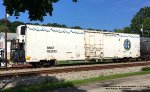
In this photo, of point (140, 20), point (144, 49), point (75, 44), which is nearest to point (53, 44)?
point (75, 44)

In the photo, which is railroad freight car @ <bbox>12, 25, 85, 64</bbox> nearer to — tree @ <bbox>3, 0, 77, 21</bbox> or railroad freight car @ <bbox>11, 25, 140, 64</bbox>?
railroad freight car @ <bbox>11, 25, 140, 64</bbox>

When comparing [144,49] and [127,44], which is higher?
[127,44]

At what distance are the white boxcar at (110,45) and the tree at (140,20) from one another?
3715 inches

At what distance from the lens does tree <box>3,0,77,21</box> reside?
8484 millimetres

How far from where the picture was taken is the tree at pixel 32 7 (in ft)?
27.8

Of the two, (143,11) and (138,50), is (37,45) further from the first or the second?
(143,11)

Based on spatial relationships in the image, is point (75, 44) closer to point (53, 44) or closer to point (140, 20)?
point (53, 44)

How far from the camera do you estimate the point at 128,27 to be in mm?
148875

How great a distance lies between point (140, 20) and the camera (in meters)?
155

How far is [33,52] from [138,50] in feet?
60.3

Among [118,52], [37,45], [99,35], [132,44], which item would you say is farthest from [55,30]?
[132,44]

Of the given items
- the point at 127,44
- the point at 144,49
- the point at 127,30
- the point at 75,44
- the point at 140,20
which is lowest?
the point at 144,49

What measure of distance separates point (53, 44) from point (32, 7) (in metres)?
21.6

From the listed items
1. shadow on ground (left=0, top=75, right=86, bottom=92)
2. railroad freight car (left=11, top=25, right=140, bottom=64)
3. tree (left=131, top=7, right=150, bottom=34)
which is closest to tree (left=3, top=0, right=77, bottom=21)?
shadow on ground (left=0, top=75, right=86, bottom=92)
